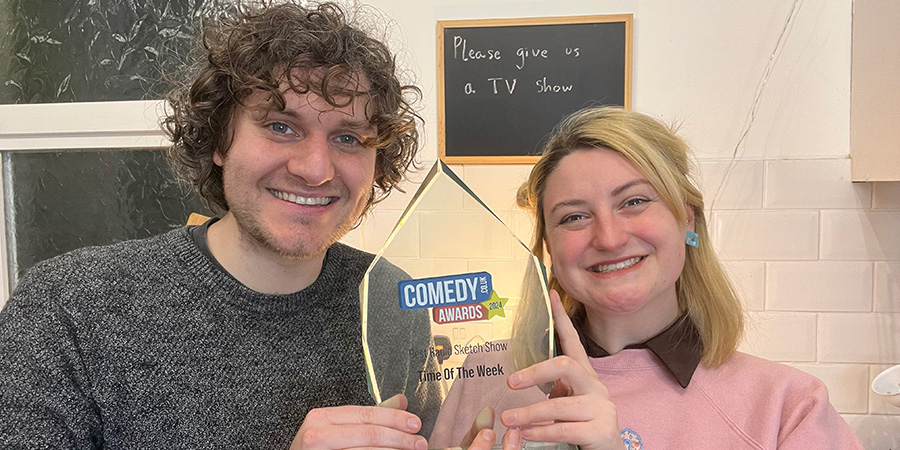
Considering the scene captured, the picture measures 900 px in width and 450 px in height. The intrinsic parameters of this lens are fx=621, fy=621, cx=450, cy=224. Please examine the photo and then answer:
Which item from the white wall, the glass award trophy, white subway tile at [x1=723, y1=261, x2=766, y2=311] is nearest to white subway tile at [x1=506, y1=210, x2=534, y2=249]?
the white wall

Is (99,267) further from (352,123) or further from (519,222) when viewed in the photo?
(519,222)

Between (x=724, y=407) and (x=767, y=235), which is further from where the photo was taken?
(x=767, y=235)

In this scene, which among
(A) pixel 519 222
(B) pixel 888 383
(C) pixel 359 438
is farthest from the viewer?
(A) pixel 519 222

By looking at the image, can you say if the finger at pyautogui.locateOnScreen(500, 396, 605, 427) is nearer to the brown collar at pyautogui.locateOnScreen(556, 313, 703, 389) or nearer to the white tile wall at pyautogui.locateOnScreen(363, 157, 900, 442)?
the brown collar at pyautogui.locateOnScreen(556, 313, 703, 389)

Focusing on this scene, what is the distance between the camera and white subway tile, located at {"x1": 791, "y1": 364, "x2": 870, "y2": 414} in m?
1.60

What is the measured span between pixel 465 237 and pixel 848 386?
1.34m

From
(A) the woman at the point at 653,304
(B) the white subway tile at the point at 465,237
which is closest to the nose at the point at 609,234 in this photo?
(A) the woman at the point at 653,304

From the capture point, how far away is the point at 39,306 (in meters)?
1.02

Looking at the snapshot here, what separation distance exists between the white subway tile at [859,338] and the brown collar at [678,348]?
741mm

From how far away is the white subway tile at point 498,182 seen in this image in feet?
5.52

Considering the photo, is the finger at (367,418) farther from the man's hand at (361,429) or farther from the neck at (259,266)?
the neck at (259,266)

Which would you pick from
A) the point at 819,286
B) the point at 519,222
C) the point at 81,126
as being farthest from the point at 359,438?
the point at 81,126

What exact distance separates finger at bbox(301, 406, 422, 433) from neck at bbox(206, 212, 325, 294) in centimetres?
41

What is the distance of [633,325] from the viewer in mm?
1115
